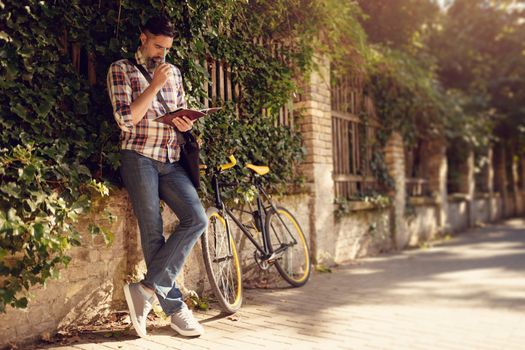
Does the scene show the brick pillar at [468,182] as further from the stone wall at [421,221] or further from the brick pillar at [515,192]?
the brick pillar at [515,192]

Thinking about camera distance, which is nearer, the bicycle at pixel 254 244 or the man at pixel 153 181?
the man at pixel 153 181

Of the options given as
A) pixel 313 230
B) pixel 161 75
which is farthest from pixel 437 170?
pixel 161 75

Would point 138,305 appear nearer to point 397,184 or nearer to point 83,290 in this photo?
point 83,290

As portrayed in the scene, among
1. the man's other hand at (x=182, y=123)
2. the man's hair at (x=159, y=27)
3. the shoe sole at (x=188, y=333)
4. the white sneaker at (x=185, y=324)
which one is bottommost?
the shoe sole at (x=188, y=333)

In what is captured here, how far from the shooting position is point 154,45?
3.53 metres

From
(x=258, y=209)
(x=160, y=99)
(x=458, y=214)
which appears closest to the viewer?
(x=160, y=99)

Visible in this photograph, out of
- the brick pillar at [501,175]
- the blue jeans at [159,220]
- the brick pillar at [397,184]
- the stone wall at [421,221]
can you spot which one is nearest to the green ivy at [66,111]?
the blue jeans at [159,220]

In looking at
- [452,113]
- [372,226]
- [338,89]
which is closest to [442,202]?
[452,113]

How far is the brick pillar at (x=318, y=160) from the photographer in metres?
6.41

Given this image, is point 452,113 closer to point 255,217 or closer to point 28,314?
point 255,217

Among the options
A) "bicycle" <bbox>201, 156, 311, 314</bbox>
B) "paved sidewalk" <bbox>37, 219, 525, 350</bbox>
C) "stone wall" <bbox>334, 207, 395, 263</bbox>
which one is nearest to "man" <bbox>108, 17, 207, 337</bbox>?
"paved sidewalk" <bbox>37, 219, 525, 350</bbox>

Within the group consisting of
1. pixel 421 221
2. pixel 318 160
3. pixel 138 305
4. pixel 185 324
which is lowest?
pixel 185 324

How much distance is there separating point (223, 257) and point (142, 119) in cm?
141

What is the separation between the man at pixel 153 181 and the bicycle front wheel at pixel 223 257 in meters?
0.64
